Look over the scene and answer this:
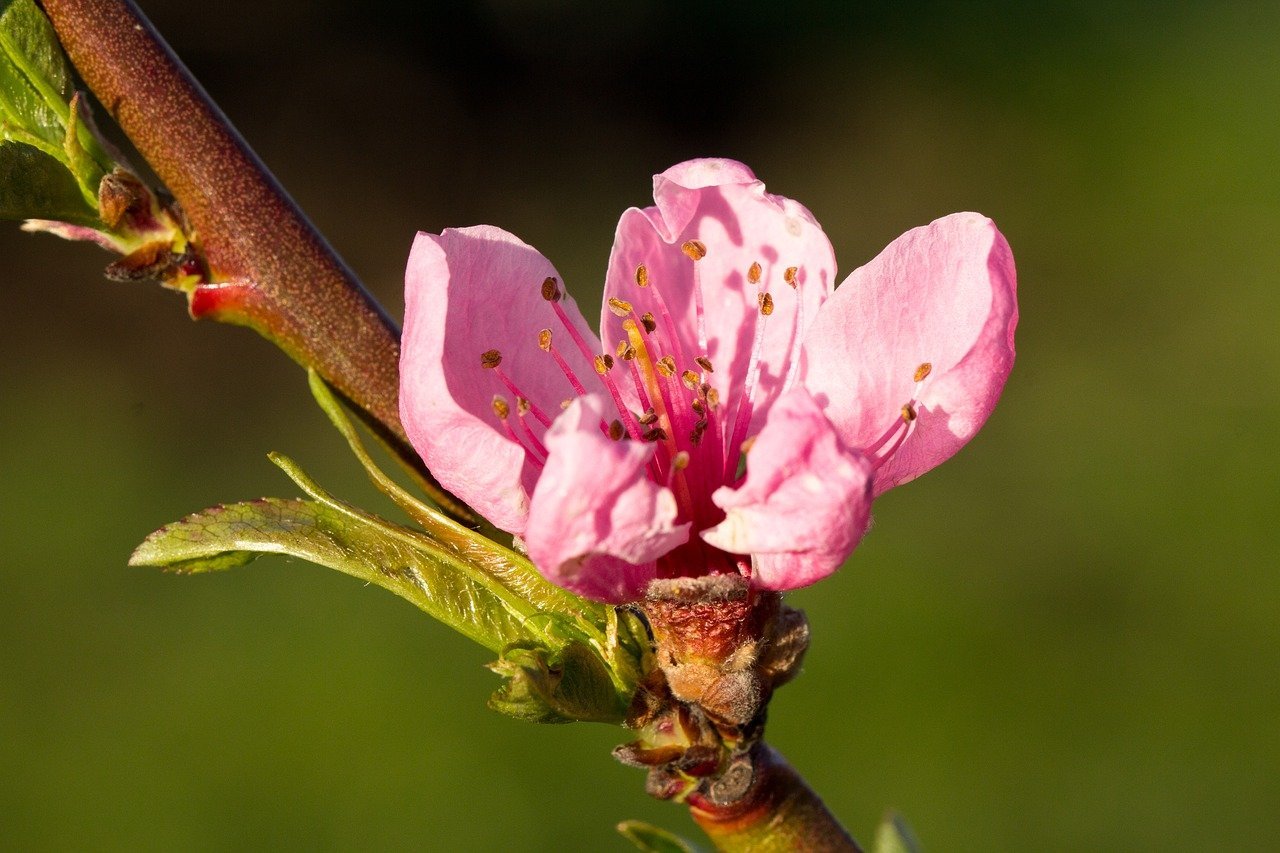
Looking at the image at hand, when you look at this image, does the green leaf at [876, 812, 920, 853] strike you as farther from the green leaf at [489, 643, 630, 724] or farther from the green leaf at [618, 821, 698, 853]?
the green leaf at [489, 643, 630, 724]

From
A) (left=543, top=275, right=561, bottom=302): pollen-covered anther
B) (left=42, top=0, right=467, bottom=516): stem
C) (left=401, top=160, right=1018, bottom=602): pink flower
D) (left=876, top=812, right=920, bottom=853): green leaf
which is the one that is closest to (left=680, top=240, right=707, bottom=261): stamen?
(left=401, top=160, right=1018, bottom=602): pink flower

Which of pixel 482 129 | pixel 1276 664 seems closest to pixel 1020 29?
pixel 482 129

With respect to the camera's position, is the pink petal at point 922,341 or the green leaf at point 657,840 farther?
the green leaf at point 657,840

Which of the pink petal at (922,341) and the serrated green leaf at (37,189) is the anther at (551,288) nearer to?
the pink petal at (922,341)

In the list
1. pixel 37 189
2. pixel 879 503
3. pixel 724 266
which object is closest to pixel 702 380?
pixel 724 266

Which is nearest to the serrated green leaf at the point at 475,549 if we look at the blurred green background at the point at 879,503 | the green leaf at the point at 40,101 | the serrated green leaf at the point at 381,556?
the serrated green leaf at the point at 381,556

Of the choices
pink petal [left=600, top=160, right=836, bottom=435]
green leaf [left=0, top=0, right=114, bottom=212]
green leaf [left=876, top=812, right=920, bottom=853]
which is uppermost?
green leaf [left=0, top=0, right=114, bottom=212]
